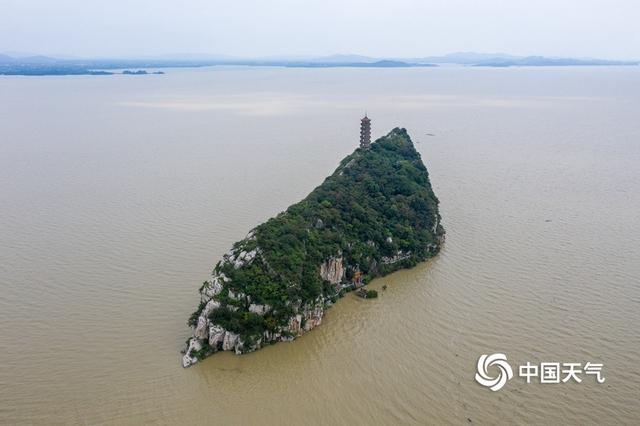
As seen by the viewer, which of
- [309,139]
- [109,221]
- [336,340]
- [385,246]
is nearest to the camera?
[336,340]

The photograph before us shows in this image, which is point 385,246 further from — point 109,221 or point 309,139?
point 309,139

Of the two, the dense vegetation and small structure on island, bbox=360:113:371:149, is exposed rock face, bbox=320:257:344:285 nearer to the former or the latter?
the dense vegetation

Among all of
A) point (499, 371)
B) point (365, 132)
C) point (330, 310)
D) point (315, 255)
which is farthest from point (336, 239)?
point (365, 132)

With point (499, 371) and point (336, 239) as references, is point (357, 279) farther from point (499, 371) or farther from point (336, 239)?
point (499, 371)

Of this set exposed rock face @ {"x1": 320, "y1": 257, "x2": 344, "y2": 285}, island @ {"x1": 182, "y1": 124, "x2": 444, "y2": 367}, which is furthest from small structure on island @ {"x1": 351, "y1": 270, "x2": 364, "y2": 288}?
exposed rock face @ {"x1": 320, "y1": 257, "x2": 344, "y2": 285}

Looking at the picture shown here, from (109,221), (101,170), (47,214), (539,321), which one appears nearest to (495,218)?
(539,321)

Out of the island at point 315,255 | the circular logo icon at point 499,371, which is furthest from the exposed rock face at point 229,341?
the circular logo icon at point 499,371
